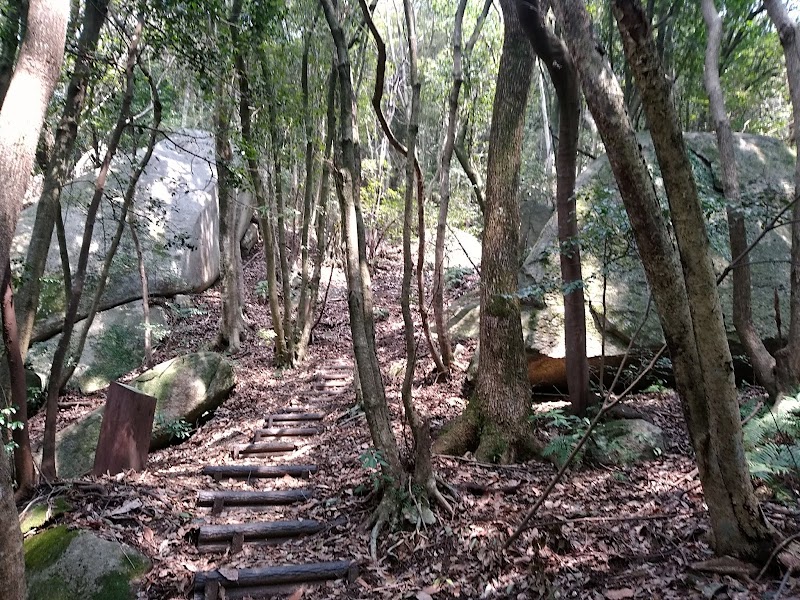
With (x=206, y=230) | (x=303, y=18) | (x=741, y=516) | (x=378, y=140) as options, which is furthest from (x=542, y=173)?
(x=741, y=516)

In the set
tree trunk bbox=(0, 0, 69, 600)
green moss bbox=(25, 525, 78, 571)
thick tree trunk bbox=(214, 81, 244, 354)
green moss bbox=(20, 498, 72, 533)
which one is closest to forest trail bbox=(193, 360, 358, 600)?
green moss bbox=(25, 525, 78, 571)

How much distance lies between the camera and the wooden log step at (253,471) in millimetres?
6238

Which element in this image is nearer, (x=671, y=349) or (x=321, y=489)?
(x=671, y=349)

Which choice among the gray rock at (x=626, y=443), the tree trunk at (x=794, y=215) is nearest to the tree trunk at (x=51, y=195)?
the gray rock at (x=626, y=443)

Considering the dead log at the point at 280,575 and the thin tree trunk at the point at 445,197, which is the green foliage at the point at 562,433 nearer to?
the dead log at the point at 280,575

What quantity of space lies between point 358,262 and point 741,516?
11.9 ft

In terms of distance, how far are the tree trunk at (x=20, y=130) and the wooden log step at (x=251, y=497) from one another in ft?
8.54

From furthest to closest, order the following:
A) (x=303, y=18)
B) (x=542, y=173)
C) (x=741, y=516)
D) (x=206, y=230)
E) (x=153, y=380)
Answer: (x=542, y=173)
(x=206, y=230)
(x=303, y=18)
(x=153, y=380)
(x=741, y=516)

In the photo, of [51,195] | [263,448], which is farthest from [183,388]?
[51,195]

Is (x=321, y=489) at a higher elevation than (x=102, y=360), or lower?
lower

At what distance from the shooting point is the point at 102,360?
11203mm

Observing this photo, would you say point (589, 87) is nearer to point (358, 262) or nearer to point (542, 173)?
point (358, 262)

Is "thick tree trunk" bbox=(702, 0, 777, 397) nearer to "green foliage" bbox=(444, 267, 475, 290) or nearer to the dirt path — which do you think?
the dirt path

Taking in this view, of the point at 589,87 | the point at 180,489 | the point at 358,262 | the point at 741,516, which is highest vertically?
the point at 589,87
